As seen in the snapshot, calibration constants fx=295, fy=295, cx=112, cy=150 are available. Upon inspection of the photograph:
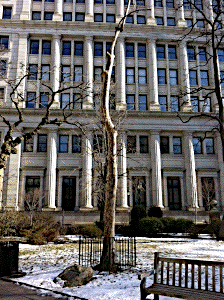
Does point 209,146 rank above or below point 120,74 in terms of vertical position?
below

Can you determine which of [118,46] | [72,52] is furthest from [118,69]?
[72,52]

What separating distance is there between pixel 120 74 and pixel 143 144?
10166mm

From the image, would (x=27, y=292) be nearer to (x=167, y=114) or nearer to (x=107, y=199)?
(x=107, y=199)

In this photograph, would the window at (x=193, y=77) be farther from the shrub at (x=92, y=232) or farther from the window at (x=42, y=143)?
the shrub at (x=92, y=232)

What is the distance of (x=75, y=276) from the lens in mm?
8234

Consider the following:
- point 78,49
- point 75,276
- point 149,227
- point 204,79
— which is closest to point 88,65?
point 78,49

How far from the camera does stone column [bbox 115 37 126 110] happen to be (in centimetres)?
3938

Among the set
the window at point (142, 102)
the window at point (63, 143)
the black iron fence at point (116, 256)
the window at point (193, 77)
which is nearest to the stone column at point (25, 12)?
the window at point (63, 143)

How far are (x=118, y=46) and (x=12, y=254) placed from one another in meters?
37.6

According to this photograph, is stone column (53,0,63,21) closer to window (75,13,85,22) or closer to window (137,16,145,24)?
window (75,13,85,22)

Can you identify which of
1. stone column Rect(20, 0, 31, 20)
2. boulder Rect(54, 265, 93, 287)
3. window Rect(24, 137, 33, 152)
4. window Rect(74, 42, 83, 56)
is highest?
stone column Rect(20, 0, 31, 20)

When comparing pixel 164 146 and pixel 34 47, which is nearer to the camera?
pixel 164 146

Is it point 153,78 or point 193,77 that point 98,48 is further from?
point 193,77

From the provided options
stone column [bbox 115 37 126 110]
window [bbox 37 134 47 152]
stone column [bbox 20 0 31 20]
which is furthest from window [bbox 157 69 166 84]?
stone column [bbox 20 0 31 20]
